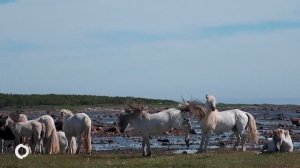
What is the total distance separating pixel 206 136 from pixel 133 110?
3.38 meters

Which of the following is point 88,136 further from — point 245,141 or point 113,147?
point 113,147

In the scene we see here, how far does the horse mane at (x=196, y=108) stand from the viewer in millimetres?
28172

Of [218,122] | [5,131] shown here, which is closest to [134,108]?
[218,122]

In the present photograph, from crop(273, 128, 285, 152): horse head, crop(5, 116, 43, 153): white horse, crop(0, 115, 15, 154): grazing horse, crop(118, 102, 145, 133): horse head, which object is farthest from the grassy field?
crop(0, 115, 15, 154): grazing horse

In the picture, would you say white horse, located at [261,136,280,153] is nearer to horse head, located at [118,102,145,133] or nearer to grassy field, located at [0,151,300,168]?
grassy field, located at [0,151,300,168]

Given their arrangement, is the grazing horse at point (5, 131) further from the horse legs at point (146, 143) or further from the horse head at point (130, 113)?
the horse legs at point (146, 143)

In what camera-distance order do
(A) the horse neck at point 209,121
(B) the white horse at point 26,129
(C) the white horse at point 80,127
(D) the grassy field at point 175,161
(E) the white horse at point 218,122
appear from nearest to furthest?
(D) the grassy field at point 175,161 → (E) the white horse at point 218,122 → (A) the horse neck at point 209,121 → (B) the white horse at point 26,129 → (C) the white horse at point 80,127

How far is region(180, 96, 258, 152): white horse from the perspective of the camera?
28328mm

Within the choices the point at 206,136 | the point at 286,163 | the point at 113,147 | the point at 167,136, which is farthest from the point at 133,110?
the point at 167,136

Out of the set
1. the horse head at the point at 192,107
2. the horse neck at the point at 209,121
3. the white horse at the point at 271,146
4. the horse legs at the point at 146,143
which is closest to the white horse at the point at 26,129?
the horse legs at the point at 146,143

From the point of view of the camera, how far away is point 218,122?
97.0 feet

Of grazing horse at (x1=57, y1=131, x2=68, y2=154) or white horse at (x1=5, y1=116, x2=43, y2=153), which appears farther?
grazing horse at (x1=57, y1=131, x2=68, y2=154)

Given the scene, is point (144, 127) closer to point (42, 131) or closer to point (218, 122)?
point (218, 122)

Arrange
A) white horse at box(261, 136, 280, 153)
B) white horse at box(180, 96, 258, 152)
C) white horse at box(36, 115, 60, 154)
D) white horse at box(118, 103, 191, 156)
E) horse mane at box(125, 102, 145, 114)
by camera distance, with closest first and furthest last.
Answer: white horse at box(261, 136, 280, 153) → white horse at box(118, 103, 191, 156) → horse mane at box(125, 102, 145, 114) → white horse at box(180, 96, 258, 152) → white horse at box(36, 115, 60, 154)
